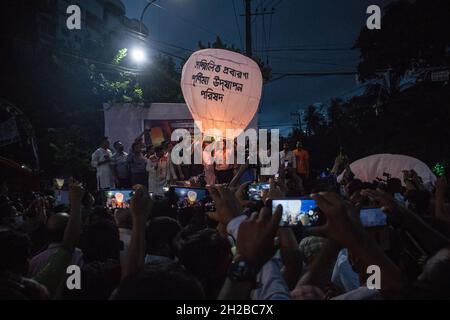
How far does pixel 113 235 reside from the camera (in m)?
3.38

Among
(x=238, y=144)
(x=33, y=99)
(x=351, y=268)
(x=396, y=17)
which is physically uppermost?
(x=396, y=17)

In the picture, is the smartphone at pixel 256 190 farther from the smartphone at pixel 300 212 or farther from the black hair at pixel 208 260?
the black hair at pixel 208 260

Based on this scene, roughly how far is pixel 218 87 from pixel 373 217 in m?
7.51

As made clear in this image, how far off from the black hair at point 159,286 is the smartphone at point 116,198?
18.2 ft

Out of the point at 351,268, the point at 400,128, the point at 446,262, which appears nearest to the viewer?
the point at 446,262

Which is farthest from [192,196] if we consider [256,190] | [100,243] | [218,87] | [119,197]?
[218,87]

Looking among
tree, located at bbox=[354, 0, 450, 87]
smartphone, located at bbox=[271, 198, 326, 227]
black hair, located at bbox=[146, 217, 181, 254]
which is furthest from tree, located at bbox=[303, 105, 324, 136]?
black hair, located at bbox=[146, 217, 181, 254]

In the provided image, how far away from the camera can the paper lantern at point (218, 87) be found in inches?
428

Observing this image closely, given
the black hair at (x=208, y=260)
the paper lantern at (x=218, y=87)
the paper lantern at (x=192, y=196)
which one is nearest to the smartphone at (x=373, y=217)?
the black hair at (x=208, y=260)

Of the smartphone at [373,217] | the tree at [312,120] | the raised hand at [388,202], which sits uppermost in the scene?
the tree at [312,120]
